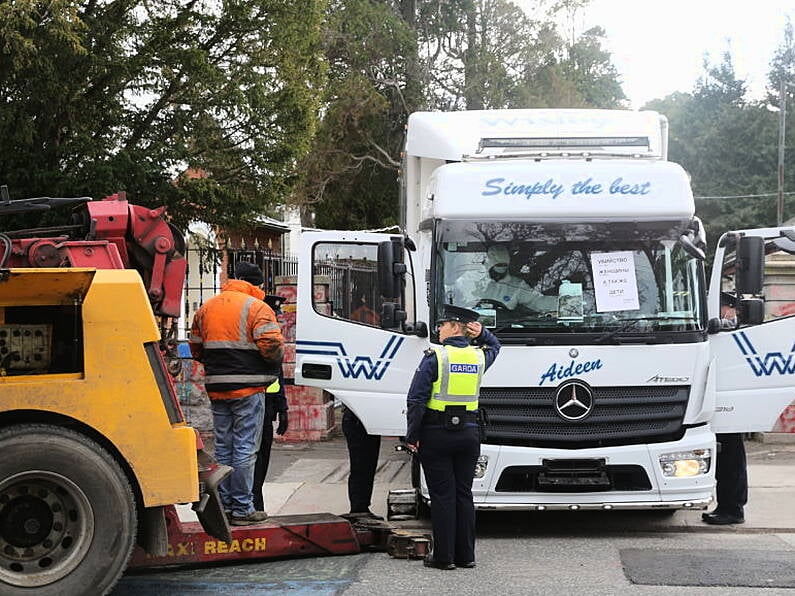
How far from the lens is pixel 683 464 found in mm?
8203

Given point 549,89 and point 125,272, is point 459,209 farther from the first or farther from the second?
point 549,89

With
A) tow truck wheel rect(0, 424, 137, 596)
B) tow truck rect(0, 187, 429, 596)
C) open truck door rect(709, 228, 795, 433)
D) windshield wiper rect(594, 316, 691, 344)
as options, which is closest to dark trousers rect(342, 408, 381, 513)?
windshield wiper rect(594, 316, 691, 344)

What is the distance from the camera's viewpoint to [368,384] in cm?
865

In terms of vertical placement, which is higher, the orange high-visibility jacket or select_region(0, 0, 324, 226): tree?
select_region(0, 0, 324, 226): tree

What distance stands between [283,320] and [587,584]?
762cm

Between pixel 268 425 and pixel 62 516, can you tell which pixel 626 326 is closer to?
pixel 268 425

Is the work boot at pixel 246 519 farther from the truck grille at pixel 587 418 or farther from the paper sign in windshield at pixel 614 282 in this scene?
the paper sign in windshield at pixel 614 282

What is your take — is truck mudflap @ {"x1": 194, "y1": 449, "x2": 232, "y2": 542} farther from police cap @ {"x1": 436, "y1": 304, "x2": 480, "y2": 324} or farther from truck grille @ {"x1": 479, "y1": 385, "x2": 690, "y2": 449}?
truck grille @ {"x1": 479, "y1": 385, "x2": 690, "y2": 449}

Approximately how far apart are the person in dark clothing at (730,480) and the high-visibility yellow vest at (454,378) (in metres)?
2.49

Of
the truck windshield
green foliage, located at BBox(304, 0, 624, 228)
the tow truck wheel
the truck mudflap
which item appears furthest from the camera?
green foliage, located at BBox(304, 0, 624, 228)

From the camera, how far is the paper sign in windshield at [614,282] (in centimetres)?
831

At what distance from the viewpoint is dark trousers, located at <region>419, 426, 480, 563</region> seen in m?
7.46

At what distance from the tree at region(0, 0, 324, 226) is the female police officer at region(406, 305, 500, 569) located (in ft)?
21.7

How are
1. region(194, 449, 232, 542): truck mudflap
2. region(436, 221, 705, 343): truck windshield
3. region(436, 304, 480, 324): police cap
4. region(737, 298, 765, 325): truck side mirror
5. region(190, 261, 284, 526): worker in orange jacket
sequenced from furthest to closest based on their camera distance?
region(737, 298, 765, 325): truck side mirror < region(436, 221, 705, 343): truck windshield < region(436, 304, 480, 324): police cap < region(190, 261, 284, 526): worker in orange jacket < region(194, 449, 232, 542): truck mudflap
